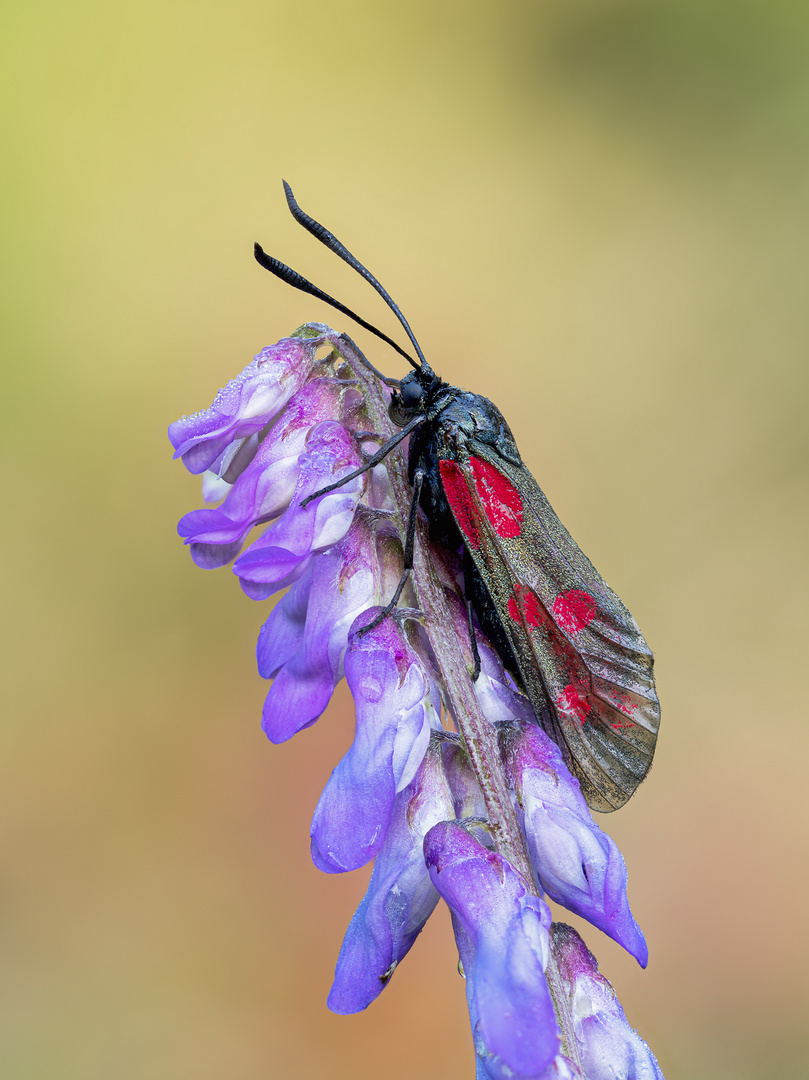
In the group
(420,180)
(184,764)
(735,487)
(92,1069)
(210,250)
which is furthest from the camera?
(420,180)

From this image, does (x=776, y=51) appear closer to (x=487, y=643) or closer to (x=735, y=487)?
(x=735, y=487)

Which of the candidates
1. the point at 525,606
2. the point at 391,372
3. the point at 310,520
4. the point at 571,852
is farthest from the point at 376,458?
the point at 391,372

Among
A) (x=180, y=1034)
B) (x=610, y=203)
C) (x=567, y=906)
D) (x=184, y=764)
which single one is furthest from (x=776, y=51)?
(x=180, y=1034)

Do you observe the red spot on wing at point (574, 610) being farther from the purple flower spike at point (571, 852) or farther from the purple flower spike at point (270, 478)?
the purple flower spike at point (270, 478)

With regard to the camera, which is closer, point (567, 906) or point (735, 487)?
point (567, 906)

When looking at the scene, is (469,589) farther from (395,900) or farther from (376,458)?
(395,900)

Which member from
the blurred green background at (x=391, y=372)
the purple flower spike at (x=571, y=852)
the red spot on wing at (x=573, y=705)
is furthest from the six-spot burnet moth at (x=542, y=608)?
the blurred green background at (x=391, y=372)

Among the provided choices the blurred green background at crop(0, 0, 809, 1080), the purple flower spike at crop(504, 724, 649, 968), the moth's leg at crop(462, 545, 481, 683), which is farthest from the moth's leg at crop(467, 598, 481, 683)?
the blurred green background at crop(0, 0, 809, 1080)
